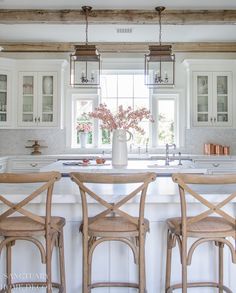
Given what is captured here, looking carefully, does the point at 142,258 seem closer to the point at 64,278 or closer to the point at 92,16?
the point at 64,278

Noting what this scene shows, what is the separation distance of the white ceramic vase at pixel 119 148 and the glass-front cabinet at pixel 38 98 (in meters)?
1.83

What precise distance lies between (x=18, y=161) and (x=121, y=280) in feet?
11.7

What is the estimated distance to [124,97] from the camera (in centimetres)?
612

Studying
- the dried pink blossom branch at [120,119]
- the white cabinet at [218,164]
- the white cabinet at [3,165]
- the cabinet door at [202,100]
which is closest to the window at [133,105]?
the cabinet door at [202,100]

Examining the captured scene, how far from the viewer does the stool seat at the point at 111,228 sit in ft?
6.44

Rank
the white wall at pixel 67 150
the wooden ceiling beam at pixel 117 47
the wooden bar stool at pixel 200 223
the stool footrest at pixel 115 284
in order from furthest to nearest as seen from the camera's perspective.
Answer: the white wall at pixel 67 150 < the wooden ceiling beam at pixel 117 47 < the stool footrest at pixel 115 284 < the wooden bar stool at pixel 200 223

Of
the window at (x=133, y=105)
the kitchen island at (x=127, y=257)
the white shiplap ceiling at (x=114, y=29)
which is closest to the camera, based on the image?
the kitchen island at (x=127, y=257)

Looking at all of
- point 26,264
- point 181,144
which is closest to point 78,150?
point 181,144

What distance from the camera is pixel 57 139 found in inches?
235

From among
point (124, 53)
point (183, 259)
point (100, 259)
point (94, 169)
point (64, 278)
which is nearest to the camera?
point (183, 259)

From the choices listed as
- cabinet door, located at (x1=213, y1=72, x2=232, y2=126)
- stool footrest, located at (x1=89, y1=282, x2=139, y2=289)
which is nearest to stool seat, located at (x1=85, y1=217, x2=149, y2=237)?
stool footrest, located at (x1=89, y1=282, x2=139, y2=289)

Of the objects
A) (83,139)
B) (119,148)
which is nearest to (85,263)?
(119,148)

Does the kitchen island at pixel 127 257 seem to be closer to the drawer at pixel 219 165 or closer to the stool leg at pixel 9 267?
the stool leg at pixel 9 267

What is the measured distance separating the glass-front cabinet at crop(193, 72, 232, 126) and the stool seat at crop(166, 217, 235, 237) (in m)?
3.73
